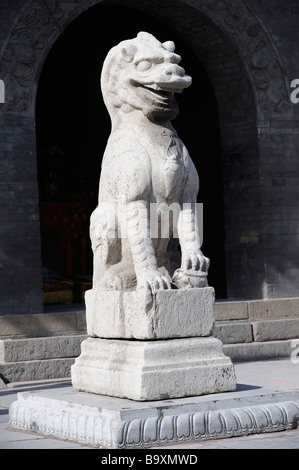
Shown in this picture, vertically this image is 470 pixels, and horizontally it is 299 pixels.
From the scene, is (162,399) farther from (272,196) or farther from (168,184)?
(272,196)

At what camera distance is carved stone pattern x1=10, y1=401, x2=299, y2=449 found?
6.09 metres

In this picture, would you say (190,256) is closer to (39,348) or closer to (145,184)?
(145,184)

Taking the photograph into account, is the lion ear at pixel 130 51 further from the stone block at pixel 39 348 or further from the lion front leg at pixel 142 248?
the stone block at pixel 39 348

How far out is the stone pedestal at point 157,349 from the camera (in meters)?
6.49

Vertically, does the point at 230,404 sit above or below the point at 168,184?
below

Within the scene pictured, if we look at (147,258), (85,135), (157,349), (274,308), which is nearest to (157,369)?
(157,349)

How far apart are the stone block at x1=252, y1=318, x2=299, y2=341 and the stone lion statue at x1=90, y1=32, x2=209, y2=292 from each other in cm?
509

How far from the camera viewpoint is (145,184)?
6.75 m

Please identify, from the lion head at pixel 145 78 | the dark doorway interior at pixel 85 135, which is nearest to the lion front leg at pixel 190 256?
the lion head at pixel 145 78

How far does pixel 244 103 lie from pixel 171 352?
7.42 meters

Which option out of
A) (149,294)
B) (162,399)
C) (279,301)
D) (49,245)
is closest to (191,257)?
(149,294)

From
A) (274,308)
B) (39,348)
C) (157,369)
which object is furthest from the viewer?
(274,308)

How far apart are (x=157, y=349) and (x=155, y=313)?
0.74 ft

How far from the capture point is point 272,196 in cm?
1336
